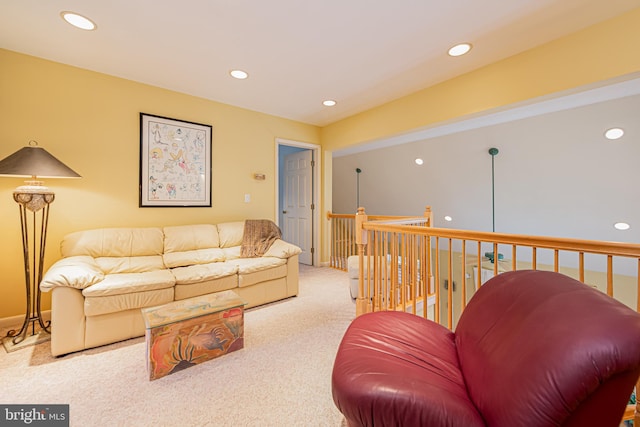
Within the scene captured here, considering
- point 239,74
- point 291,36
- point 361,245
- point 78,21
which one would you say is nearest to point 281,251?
point 361,245

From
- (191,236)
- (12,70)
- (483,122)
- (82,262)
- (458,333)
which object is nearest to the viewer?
(458,333)

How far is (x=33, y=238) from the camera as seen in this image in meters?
A: 2.38

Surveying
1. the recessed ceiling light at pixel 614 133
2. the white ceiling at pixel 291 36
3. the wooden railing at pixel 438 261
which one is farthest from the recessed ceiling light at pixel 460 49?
the recessed ceiling light at pixel 614 133

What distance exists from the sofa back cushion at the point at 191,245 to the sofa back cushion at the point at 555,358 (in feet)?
8.42

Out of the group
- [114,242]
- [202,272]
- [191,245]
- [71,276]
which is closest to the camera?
[71,276]

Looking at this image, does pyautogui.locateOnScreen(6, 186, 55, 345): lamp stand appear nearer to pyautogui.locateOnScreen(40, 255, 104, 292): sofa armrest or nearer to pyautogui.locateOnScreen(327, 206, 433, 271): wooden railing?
pyautogui.locateOnScreen(40, 255, 104, 292): sofa armrest

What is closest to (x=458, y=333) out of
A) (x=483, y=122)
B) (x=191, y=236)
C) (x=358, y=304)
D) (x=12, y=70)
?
(x=358, y=304)

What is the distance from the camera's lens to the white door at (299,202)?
4.60 m

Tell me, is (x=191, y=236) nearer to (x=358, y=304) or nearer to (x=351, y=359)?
→ (x=358, y=304)

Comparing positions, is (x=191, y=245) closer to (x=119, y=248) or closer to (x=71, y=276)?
(x=119, y=248)

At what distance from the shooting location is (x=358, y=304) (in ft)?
7.72

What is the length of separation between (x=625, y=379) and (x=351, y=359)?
783 mm

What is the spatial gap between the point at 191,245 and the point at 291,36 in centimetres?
237

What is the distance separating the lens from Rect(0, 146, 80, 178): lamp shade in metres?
1.91
